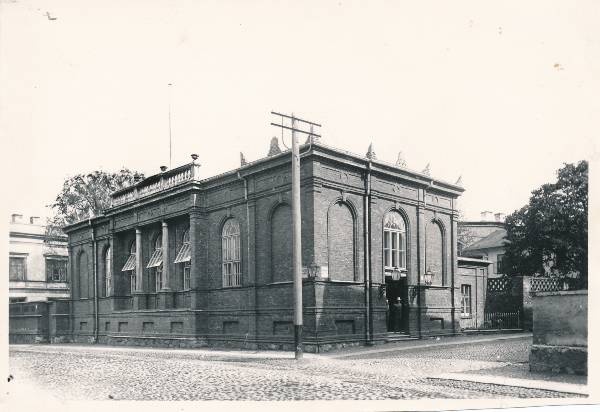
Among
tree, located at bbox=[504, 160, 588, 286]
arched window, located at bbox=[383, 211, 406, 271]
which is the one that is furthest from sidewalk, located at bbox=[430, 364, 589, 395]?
tree, located at bbox=[504, 160, 588, 286]

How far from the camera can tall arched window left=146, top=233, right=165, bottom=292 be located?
94.9 feet

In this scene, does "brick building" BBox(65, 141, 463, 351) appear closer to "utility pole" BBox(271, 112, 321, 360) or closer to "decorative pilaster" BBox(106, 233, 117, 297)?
"decorative pilaster" BBox(106, 233, 117, 297)

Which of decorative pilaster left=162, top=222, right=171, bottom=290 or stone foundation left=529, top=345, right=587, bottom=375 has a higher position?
decorative pilaster left=162, top=222, right=171, bottom=290

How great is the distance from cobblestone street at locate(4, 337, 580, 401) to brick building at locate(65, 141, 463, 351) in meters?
2.06

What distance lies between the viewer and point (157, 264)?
94.2 ft

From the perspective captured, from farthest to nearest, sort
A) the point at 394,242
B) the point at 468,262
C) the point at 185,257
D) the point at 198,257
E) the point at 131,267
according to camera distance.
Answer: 1. the point at 131,267
2. the point at 468,262
3. the point at 185,257
4. the point at 198,257
5. the point at 394,242

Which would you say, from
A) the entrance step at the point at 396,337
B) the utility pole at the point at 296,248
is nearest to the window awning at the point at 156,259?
the entrance step at the point at 396,337

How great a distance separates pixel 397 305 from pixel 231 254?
265 inches

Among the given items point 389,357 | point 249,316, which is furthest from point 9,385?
point 249,316

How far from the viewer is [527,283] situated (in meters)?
28.3

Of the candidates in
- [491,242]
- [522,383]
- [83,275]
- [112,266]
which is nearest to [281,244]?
[522,383]

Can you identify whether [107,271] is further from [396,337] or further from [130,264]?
[396,337]

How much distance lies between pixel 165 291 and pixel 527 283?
53.7 feet

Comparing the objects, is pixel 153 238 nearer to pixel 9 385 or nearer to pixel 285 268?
pixel 285 268
